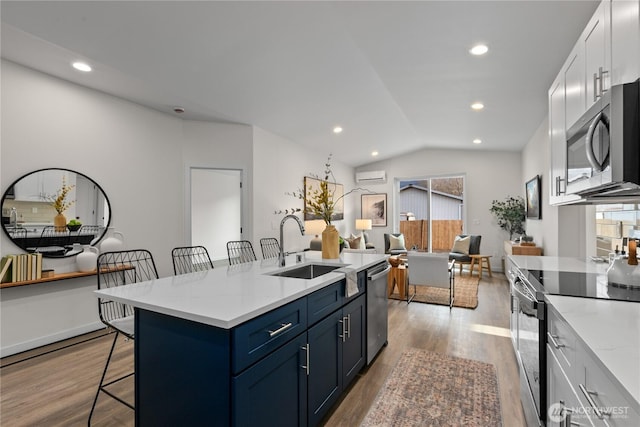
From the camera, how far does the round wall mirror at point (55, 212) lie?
121 inches

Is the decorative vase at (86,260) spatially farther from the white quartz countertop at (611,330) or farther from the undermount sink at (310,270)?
the white quartz countertop at (611,330)

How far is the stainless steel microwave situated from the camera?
1031 millimetres

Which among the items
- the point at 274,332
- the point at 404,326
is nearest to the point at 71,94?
the point at 274,332

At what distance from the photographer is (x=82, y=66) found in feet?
9.97

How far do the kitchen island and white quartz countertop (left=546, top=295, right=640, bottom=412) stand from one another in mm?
1182

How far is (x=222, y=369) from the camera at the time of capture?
1292 mm

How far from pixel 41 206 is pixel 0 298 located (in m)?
0.92

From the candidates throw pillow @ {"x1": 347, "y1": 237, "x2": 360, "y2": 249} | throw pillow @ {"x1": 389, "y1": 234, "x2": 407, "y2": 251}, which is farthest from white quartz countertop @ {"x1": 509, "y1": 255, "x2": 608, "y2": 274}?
throw pillow @ {"x1": 389, "y1": 234, "x2": 407, "y2": 251}

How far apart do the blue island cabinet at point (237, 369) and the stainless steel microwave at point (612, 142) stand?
145 centimetres

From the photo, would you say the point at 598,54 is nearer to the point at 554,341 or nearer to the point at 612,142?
the point at 612,142

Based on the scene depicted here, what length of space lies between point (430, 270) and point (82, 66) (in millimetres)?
4701

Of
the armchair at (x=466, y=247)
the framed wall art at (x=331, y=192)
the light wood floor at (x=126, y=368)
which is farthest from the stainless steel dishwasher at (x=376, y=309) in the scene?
the armchair at (x=466, y=247)

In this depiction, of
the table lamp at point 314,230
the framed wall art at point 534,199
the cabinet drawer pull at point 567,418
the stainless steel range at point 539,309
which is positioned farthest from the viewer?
the table lamp at point 314,230

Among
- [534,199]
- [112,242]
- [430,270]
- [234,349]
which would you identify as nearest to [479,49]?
[430,270]
